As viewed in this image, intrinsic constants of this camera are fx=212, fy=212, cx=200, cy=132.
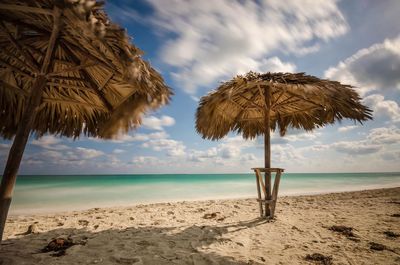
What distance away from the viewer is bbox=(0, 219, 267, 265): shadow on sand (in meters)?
2.30

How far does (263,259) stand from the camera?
2342 mm

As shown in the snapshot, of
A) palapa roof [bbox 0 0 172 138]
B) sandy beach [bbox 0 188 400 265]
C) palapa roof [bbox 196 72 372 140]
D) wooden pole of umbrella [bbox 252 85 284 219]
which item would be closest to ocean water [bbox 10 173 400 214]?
sandy beach [bbox 0 188 400 265]

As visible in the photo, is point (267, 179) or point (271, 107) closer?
point (267, 179)

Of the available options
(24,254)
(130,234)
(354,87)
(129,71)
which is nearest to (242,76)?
(354,87)

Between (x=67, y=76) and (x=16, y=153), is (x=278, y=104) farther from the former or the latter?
(x=16, y=153)

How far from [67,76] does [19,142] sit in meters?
0.90

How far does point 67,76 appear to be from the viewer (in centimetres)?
254

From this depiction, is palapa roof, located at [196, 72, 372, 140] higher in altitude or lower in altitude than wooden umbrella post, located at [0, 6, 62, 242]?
higher

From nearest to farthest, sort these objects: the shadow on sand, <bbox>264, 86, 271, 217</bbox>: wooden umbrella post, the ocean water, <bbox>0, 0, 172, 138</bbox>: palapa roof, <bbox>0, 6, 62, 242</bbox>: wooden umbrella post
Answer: <bbox>0, 0, 172, 138</bbox>: palapa roof, <bbox>0, 6, 62, 242</bbox>: wooden umbrella post, the shadow on sand, <bbox>264, 86, 271, 217</bbox>: wooden umbrella post, the ocean water

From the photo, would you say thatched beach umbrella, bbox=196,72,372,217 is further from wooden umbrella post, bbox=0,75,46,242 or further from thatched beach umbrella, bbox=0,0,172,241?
wooden umbrella post, bbox=0,75,46,242

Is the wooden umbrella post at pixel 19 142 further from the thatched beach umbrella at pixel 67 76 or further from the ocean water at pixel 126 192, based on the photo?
the ocean water at pixel 126 192

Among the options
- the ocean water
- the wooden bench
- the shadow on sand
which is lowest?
the ocean water

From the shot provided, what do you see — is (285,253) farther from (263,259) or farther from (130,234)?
(130,234)

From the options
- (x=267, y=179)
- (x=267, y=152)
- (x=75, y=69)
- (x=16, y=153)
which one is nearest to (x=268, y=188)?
(x=267, y=179)
